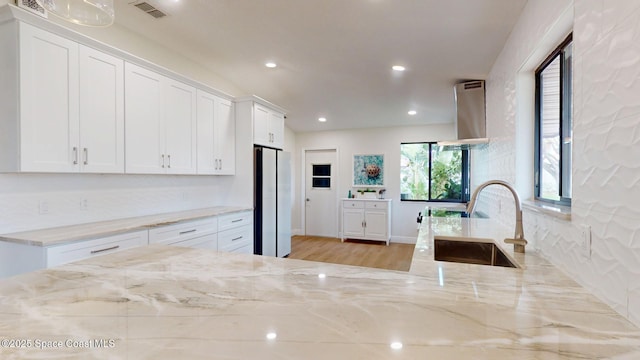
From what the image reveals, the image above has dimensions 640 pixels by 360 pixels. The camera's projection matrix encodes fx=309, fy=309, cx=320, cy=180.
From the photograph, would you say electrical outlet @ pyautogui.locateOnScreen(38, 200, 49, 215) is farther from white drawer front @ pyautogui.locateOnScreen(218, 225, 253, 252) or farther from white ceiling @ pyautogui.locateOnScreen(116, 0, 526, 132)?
white ceiling @ pyautogui.locateOnScreen(116, 0, 526, 132)

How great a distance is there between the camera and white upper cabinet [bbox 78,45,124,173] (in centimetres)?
233

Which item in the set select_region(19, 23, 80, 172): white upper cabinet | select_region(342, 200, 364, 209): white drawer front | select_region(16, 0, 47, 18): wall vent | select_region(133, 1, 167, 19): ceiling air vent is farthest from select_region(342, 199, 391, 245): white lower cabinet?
select_region(16, 0, 47, 18): wall vent

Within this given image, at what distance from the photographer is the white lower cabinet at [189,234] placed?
2.70m

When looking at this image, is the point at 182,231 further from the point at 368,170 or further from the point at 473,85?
the point at 368,170

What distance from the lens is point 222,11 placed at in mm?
2588

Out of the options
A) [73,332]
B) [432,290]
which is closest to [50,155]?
[73,332]

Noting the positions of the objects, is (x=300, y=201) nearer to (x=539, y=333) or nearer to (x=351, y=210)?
(x=351, y=210)

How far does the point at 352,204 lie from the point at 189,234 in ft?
11.8

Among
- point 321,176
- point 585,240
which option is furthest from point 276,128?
point 585,240

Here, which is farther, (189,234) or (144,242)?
(189,234)

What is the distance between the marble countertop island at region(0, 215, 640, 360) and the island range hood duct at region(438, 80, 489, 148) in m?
2.43

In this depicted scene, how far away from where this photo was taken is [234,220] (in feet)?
12.0

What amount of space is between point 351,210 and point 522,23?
4.38 m

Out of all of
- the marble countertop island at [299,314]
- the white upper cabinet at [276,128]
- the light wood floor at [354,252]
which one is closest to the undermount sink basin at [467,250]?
the marble countertop island at [299,314]
